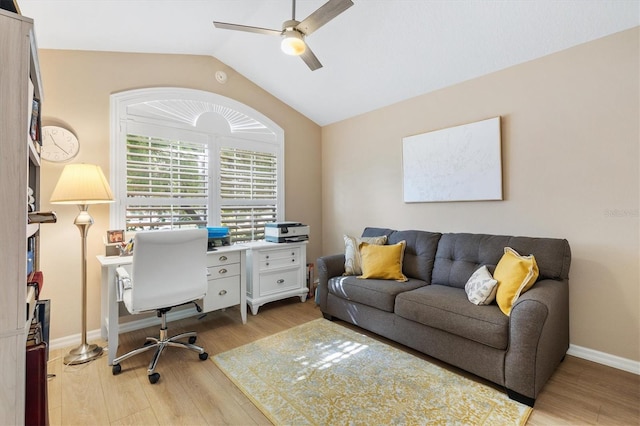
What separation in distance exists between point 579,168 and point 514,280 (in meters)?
1.10

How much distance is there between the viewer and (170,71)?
3.15 metres

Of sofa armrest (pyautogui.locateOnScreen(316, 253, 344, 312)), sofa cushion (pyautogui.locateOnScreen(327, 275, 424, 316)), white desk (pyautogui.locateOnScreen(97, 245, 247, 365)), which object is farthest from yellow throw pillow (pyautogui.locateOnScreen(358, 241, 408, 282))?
white desk (pyautogui.locateOnScreen(97, 245, 247, 365))

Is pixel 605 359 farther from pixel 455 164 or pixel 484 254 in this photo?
pixel 455 164

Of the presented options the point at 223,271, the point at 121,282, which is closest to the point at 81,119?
the point at 121,282

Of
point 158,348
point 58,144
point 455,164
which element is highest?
point 58,144

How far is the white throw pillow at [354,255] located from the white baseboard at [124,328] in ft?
5.84

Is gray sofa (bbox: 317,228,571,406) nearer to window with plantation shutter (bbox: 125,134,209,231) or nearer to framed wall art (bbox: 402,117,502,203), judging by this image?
framed wall art (bbox: 402,117,502,203)

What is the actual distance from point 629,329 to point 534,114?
5.80ft

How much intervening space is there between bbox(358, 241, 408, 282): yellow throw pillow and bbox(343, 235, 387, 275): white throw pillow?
4.7 inches

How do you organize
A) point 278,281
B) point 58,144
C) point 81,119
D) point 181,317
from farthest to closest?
point 278,281
point 181,317
point 81,119
point 58,144

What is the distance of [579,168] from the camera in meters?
2.31

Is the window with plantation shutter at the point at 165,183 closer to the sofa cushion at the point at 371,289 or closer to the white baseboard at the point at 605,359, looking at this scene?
the sofa cushion at the point at 371,289

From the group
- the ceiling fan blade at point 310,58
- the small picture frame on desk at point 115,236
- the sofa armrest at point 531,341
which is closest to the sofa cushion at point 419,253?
the sofa armrest at point 531,341

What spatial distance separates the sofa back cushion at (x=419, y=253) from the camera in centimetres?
290
